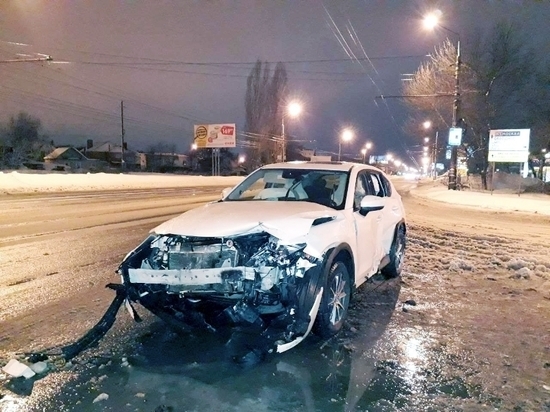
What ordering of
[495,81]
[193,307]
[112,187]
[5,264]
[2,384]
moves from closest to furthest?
1. [2,384]
2. [193,307]
3. [5,264]
4. [112,187]
5. [495,81]

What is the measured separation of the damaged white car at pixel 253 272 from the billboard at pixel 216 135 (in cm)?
6428

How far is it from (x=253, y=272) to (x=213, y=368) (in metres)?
0.88

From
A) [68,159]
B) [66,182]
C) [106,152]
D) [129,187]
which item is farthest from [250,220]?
[106,152]

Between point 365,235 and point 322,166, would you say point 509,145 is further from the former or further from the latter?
point 365,235

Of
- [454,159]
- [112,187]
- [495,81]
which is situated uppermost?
[495,81]

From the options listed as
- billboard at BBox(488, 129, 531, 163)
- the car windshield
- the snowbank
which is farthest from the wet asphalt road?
billboard at BBox(488, 129, 531, 163)

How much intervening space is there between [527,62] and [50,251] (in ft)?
119

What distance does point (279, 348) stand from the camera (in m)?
3.82

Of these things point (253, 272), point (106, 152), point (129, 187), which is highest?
point (106, 152)

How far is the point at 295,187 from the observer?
19.5 ft

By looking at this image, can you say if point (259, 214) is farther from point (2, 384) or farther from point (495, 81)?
point (495, 81)

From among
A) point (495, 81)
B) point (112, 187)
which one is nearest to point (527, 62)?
point (495, 81)

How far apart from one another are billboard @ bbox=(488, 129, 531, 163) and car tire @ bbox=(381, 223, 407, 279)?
74.3 ft

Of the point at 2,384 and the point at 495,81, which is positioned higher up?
the point at 495,81
